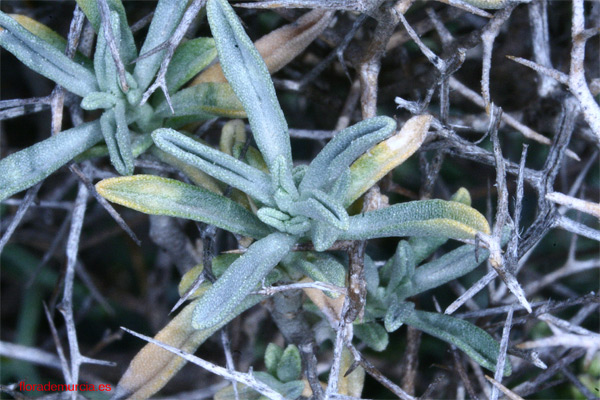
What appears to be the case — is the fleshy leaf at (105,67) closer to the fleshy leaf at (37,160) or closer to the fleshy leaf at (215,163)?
the fleshy leaf at (37,160)

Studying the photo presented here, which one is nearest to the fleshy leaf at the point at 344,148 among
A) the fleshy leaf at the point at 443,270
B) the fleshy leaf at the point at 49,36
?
the fleshy leaf at the point at 443,270

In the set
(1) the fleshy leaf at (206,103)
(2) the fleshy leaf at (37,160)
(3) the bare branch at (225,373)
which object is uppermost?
(1) the fleshy leaf at (206,103)

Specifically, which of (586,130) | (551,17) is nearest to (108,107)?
(586,130)

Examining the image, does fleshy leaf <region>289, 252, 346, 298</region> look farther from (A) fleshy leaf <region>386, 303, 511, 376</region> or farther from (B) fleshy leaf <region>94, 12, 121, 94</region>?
(B) fleshy leaf <region>94, 12, 121, 94</region>

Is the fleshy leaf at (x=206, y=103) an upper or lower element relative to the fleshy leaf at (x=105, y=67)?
lower

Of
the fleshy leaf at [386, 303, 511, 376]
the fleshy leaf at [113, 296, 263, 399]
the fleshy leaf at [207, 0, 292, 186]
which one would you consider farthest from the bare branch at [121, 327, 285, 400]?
the fleshy leaf at [207, 0, 292, 186]

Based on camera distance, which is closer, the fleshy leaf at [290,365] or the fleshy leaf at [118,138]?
the fleshy leaf at [118,138]
